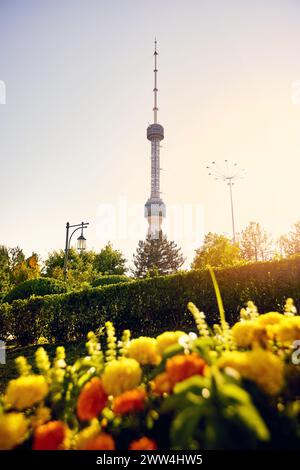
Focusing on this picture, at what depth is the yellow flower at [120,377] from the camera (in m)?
1.17

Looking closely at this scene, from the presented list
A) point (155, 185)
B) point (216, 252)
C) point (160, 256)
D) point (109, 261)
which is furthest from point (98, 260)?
point (155, 185)

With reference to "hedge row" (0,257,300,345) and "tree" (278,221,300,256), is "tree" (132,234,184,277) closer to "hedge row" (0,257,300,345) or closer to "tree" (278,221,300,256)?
"tree" (278,221,300,256)

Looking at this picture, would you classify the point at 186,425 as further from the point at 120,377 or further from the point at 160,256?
the point at 160,256

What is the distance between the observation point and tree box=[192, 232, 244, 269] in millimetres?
36969

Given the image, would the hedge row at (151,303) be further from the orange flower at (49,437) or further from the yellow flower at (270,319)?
the orange flower at (49,437)

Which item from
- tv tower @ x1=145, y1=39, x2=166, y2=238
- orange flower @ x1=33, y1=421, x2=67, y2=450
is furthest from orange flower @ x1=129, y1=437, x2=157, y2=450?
tv tower @ x1=145, y1=39, x2=166, y2=238

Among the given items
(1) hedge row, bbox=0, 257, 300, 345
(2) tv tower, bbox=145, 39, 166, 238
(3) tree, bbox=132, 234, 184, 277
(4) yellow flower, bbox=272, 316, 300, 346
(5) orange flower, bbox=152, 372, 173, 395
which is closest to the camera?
(5) orange flower, bbox=152, 372, 173, 395

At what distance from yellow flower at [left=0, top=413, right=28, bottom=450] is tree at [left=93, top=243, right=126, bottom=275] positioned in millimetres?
53464

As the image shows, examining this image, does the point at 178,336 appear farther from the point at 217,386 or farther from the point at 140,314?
the point at 140,314

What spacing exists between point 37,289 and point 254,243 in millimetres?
30580

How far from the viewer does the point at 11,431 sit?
3.34 ft

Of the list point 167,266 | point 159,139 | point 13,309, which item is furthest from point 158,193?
point 13,309

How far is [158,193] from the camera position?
9138 cm

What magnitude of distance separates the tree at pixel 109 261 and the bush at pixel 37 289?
38217mm
